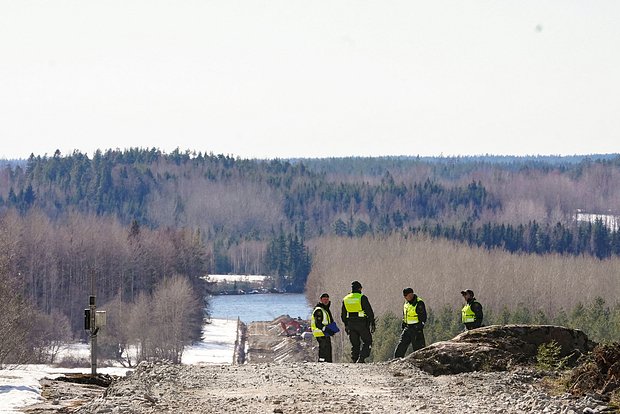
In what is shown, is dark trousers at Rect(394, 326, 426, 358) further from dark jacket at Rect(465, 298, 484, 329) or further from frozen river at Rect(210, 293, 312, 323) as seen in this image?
frozen river at Rect(210, 293, 312, 323)

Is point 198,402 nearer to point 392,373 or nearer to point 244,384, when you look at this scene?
point 244,384

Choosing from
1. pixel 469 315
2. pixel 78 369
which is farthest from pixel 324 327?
pixel 78 369

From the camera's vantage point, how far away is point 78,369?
133 feet

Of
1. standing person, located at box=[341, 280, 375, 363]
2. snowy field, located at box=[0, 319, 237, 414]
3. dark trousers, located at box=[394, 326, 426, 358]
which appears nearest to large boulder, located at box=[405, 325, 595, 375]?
dark trousers, located at box=[394, 326, 426, 358]

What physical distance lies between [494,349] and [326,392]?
3762mm

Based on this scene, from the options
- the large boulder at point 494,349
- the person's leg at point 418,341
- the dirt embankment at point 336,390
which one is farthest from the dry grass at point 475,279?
the dirt embankment at point 336,390

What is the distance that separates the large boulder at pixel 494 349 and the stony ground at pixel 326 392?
0.41 metres

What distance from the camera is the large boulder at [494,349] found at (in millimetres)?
18875

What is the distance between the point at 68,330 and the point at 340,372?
83.5 m

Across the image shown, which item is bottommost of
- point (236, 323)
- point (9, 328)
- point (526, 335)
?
point (236, 323)

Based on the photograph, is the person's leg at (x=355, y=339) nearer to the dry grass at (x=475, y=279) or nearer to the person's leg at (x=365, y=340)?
the person's leg at (x=365, y=340)

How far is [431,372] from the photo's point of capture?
19062mm

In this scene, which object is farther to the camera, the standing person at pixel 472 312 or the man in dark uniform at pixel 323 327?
the standing person at pixel 472 312

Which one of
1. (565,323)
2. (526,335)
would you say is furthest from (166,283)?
(526,335)
